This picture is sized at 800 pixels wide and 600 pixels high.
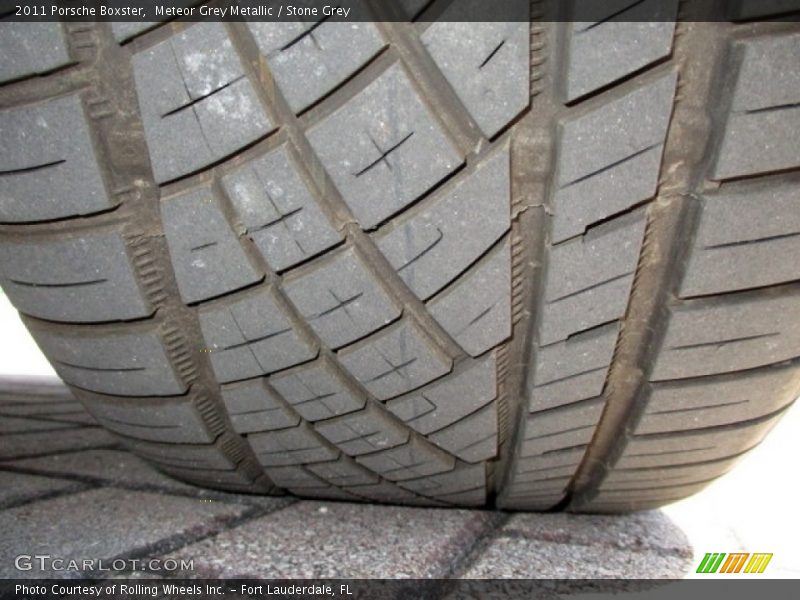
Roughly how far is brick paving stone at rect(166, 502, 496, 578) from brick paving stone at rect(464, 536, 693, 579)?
37 mm

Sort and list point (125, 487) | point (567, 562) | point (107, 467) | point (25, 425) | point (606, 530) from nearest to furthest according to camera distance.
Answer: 1. point (567, 562)
2. point (606, 530)
3. point (125, 487)
4. point (107, 467)
5. point (25, 425)

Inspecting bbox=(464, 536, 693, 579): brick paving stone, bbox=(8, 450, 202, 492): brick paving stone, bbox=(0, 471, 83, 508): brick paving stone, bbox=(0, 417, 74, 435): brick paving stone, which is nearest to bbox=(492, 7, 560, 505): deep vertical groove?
bbox=(464, 536, 693, 579): brick paving stone

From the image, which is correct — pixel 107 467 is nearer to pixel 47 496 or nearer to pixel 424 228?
pixel 47 496

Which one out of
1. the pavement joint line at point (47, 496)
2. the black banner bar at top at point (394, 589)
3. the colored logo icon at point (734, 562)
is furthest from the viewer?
the pavement joint line at point (47, 496)

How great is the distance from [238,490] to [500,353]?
0.45m

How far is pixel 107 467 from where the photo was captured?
1.00 metres

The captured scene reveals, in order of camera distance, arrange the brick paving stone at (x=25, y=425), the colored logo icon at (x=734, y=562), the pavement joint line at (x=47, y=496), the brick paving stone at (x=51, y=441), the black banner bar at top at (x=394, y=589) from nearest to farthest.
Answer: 1. the black banner bar at top at (x=394, y=589)
2. the colored logo icon at (x=734, y=562)
3. the pavement joint line at (x=47, y=496)
4. the brick paving stone at (x=51, y=441)
5. the brick paving stone at (x=25, y=425)

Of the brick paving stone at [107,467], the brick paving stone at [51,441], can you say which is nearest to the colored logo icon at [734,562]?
the brick paving stone at [107,467]

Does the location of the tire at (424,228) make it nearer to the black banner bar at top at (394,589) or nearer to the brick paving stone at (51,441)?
the black banner bar at top at (394,589)

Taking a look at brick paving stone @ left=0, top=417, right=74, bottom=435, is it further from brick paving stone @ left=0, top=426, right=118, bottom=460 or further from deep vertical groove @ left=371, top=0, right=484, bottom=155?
deep vertical groove @ left=371, top=0, right=484, bottom=155

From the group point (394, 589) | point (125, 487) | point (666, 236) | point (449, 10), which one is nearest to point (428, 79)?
point (449, 10)

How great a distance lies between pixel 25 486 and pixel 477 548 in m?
0.63

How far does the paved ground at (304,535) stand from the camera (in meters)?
0.64

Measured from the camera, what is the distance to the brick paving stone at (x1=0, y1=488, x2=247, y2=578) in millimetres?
638
